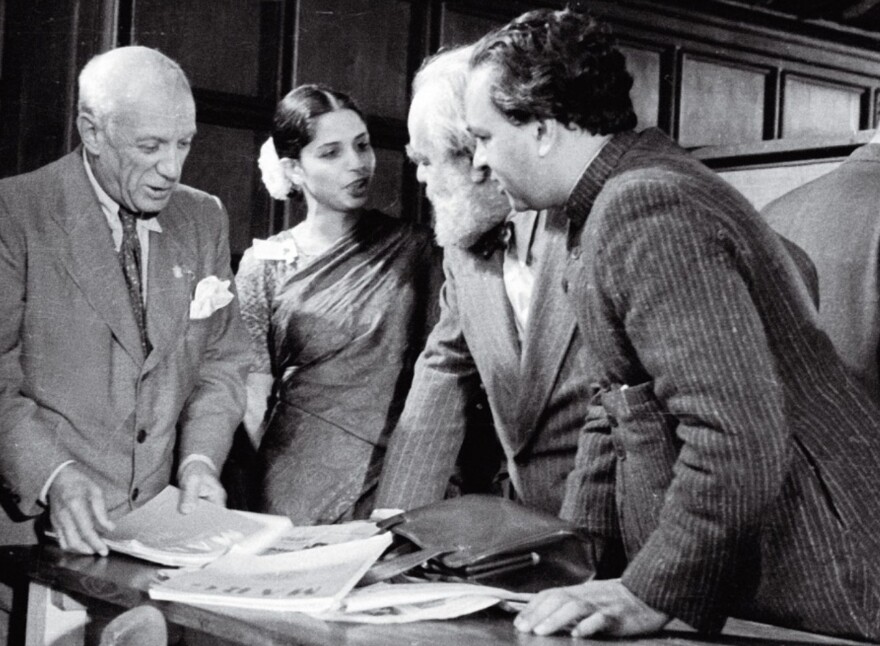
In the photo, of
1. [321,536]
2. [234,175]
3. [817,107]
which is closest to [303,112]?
[234,175]

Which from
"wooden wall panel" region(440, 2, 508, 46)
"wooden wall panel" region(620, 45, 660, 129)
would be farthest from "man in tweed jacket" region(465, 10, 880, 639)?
"wooden wall panel" region(620, 45, 660, 129)

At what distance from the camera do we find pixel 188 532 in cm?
185

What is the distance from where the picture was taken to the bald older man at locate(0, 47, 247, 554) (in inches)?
81.7

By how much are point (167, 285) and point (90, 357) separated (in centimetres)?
21

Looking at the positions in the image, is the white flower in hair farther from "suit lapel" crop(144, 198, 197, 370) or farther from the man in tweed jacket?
→ the man in tweed jacket

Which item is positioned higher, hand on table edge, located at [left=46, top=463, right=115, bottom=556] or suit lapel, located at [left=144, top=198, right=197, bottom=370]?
suit lapel, located at [left=144, top=198, right=197, bottom=370]

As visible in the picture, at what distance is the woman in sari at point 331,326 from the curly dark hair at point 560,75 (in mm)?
1565

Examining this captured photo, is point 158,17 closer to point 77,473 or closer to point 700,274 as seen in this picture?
point 77,473

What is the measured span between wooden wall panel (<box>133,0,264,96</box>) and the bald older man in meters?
1.60

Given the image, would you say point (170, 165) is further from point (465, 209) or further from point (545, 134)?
point (545, 134)

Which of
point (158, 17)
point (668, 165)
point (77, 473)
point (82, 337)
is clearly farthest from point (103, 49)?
point (668, 165)

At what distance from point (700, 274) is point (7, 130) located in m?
2.85

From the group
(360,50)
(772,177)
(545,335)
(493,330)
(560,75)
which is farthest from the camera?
(360,50)

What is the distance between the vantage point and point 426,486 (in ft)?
7.19
